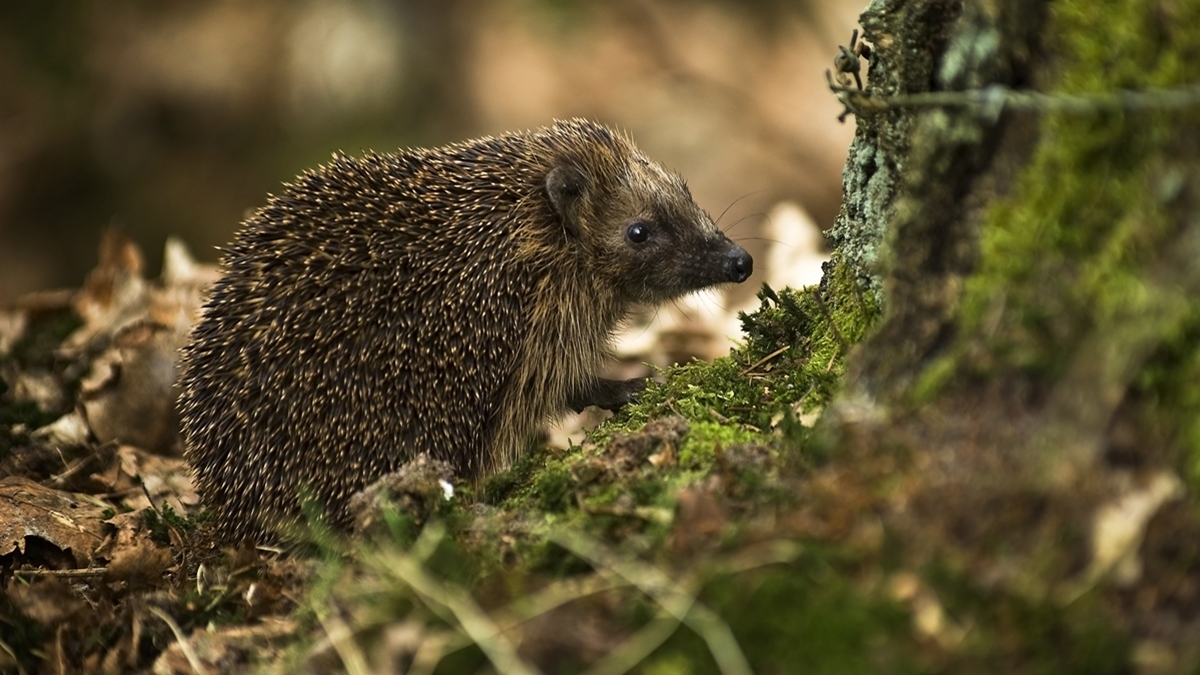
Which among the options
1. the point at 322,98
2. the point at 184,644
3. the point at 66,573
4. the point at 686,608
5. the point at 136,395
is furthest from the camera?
the point at 322,98

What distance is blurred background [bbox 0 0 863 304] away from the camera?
1224 centimetres

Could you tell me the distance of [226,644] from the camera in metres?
3.18

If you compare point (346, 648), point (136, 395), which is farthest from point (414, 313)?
point (346, 648)

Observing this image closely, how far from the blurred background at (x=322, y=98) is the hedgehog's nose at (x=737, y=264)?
19.7ft

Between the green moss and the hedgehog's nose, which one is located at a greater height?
the hedgehog's nose

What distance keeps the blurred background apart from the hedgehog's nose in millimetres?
6006

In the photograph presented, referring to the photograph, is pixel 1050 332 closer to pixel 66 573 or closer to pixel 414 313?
pixel 414 313

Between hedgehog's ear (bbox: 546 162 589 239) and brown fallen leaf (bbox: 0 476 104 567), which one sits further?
hedgehog's ear (bbox: 546 162 589 239)

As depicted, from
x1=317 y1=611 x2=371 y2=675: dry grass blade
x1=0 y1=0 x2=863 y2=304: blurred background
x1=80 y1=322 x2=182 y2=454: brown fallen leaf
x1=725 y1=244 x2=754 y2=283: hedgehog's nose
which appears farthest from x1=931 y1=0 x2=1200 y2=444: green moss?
x1=0 y1=0 x2=863 y2=304: blurred background

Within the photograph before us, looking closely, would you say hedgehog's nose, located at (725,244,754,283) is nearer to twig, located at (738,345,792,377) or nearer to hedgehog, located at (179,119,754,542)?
hedgehog, located at (179,119,754,542)

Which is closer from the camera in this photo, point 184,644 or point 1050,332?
point 1050,332

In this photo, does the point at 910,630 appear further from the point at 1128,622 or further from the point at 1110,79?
the point at 1110,79

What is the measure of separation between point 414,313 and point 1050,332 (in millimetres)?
2923

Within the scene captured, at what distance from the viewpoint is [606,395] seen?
5.84 meters
